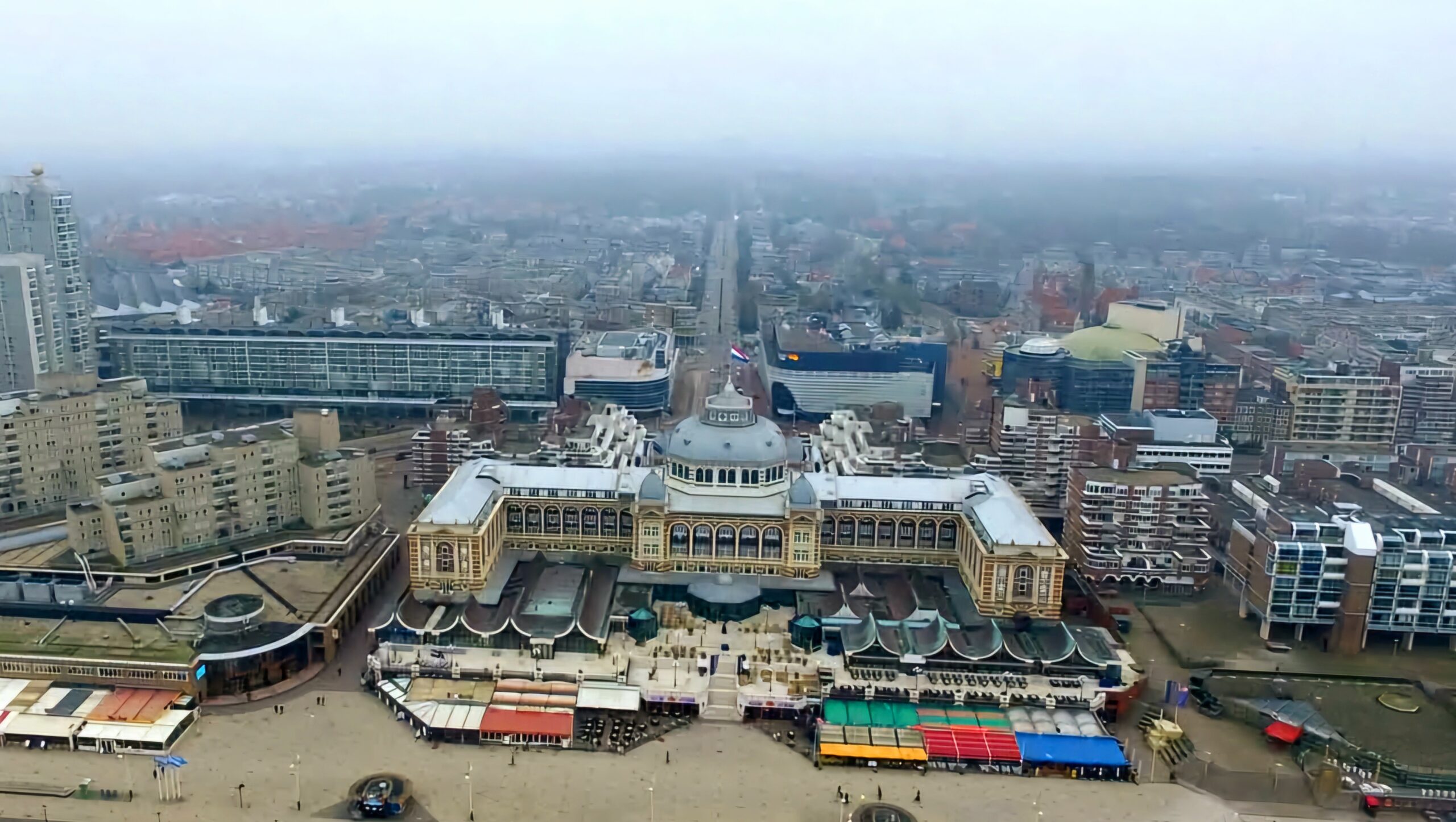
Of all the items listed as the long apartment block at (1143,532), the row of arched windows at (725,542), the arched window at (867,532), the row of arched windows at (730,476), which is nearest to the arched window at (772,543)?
the row of arched windows at (725,542)

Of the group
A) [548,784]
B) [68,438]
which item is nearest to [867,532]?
[548,784]

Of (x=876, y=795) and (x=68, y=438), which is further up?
(x=68, y=438)

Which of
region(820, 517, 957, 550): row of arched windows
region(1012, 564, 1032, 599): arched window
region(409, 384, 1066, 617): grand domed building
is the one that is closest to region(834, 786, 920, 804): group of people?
region(409, 384, 1066, 617): grand domed building

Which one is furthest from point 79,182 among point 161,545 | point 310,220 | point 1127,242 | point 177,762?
point 1127,242

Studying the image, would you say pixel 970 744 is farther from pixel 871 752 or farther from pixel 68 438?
pixel 68 438

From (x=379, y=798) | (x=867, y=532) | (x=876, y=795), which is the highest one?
(x=867, y=532)

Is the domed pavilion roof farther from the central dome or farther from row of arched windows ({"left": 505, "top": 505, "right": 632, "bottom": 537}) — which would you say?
row of arched windows ({"left": 505, "top": 505, "right": 632, "bottom": 537})

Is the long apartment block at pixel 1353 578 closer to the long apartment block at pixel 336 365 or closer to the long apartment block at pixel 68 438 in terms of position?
the long apartment block at pixel 336 365
